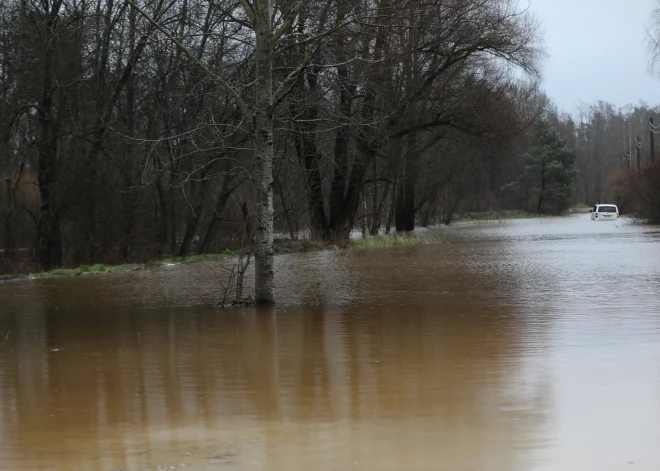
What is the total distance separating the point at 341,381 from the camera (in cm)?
816

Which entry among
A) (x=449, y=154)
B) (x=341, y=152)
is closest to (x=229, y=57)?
(x=341, y=152)

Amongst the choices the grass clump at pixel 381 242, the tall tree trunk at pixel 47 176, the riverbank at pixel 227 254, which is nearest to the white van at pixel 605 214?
the riverbank at pixel 227 254

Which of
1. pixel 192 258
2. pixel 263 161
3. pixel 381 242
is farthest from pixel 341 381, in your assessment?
pixel 381 242

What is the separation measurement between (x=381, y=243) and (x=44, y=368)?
24228 mm

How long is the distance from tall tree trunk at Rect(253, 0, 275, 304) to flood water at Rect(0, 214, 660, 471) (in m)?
0.67

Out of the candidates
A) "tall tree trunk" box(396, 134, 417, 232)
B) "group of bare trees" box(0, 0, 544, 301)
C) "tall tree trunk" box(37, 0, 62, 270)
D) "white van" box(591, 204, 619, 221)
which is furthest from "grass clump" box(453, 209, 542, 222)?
"tall tree trunk" box(37, 0, 62, 270)

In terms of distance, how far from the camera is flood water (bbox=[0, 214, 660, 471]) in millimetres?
5824

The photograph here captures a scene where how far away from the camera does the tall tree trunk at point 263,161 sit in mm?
13828

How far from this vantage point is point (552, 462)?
544cm

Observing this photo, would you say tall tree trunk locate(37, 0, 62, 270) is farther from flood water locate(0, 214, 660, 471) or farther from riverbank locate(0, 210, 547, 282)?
flood water locate(0, 214, 660, 471)

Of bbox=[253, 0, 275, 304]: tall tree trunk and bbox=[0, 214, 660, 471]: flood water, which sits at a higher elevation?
bbox=[253, 0, 275, 304]: tall tree trunk

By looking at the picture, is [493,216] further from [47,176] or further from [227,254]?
[47,176]

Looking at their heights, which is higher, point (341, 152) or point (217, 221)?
point (341, 152)

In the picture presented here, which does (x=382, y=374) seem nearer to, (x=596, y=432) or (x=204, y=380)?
(x=204, y=380)
